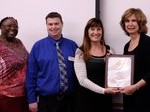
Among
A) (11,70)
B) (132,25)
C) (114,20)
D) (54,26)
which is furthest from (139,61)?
(11,70)

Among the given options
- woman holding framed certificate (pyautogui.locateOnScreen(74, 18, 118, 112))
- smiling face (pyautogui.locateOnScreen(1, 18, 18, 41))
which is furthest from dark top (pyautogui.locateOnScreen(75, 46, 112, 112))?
smiling face (pyautogui.locateOnScreen(1, 18, 18, 41))

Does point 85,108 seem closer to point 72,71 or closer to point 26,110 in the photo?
point 72,71

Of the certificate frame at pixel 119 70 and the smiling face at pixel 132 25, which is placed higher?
the smiling face at pixel 132 25

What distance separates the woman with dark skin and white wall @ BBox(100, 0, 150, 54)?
73 centimetres

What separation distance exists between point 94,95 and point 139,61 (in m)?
0.45

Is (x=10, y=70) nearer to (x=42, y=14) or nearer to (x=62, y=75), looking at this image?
(x=62, y=75)

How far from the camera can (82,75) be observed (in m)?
2.32

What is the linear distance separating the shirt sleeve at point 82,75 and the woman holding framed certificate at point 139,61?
19 cm

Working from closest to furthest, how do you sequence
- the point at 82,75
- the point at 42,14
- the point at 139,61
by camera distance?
the point at 139,61 → the point at 82,75 → the point at 42,14

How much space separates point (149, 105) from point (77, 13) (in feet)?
3.17

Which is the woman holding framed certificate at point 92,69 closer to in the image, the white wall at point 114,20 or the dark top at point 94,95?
the dark top at point 94,95

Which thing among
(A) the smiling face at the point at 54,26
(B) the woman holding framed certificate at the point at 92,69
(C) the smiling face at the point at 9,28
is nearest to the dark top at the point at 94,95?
(B) the woman holding framed certificate at the point at 92,69

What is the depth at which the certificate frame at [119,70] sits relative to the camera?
218 centimetres

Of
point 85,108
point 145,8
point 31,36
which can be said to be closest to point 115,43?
point 145,8
